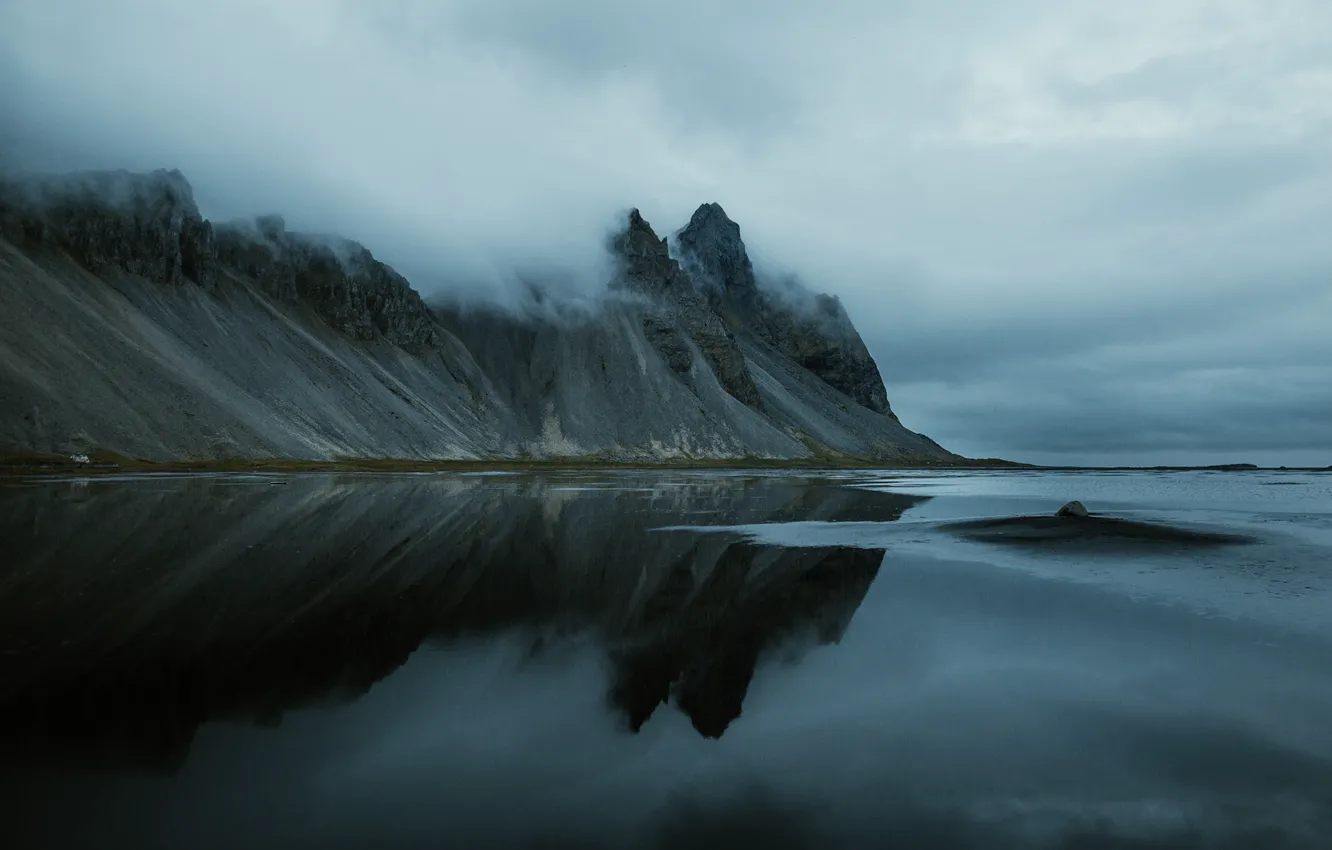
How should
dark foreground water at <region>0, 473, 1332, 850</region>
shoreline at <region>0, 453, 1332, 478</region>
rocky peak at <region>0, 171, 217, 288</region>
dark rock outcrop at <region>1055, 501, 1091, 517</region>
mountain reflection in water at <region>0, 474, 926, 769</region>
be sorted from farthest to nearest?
rocky peak at <region>0, 171, 217, 288</region>
shoreline at <region>0, 453, 1332, 478</region>
dark rock outcrop at <region>1055, 501, 1091, 517</region>
mountain reflection in water at <region>0, 474, 926, 769</region>
dark foreground water at <region>0, 473, 1332, 850</region>

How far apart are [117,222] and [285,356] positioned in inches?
1138

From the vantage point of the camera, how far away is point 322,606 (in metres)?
15.7

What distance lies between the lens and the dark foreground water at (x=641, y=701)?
7.30 meters

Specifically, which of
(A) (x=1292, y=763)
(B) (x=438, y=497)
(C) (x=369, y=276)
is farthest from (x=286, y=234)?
(A) (x=1292, y=763)

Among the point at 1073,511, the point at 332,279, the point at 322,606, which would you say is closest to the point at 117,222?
the point at 332,279

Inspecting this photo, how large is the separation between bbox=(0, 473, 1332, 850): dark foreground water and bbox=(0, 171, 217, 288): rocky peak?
341 feet

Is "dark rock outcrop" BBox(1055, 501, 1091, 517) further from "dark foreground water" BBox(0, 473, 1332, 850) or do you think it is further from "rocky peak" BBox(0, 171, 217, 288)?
"rocky peak" BBox(0, 171, 217, 288)

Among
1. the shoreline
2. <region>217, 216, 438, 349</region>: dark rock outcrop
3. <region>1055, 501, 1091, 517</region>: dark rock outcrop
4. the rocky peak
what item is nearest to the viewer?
<region>1055, 501, 1091, 517</region>: dark rock outcrop

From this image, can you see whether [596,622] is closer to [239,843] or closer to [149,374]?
[239,843]

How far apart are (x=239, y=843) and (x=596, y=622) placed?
9539 millimetres

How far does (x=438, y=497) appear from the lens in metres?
49.2

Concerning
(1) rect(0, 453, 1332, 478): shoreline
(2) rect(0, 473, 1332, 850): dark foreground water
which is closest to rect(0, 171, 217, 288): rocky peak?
(1) rect(0, 453, 1332, 478): shoreline

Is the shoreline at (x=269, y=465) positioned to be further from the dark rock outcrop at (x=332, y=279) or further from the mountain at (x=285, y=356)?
the dark rock outcrop at (x=332, y=279)

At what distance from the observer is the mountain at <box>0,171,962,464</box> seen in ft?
266
